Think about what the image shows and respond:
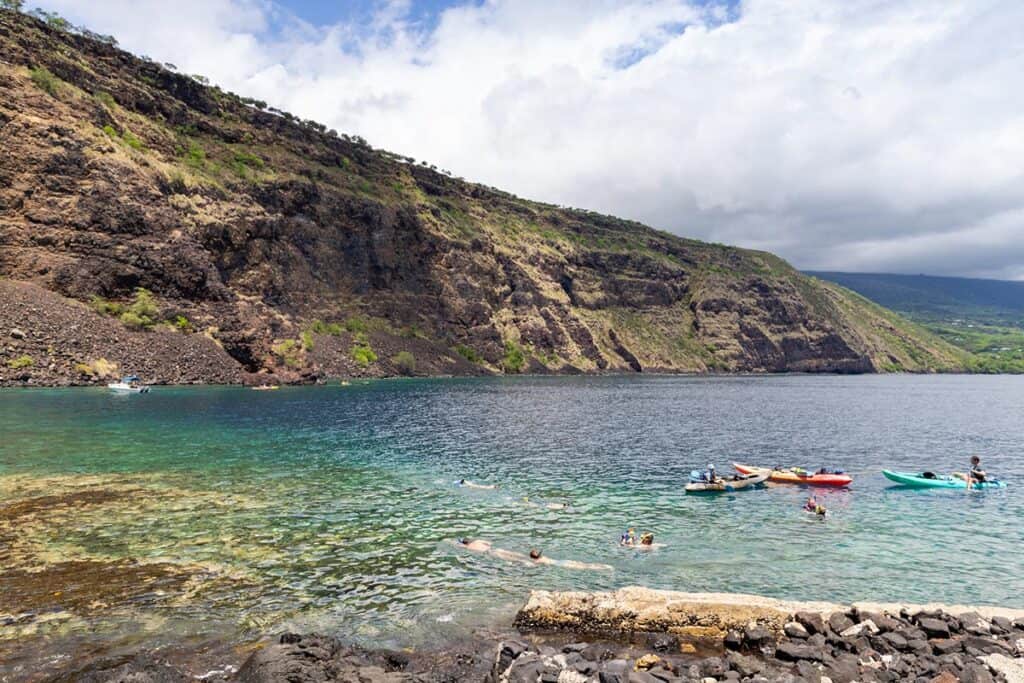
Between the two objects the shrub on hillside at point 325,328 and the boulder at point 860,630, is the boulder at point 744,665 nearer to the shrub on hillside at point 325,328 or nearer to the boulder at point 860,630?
the boulder at point 860,630

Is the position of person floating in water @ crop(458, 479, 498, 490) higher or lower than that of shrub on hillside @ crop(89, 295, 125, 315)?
lower

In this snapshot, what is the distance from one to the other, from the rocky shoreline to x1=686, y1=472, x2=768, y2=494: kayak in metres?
19.6

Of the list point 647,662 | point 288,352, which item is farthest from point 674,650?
point 288,352

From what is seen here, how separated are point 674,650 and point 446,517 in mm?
16015

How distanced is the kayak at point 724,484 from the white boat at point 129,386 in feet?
282

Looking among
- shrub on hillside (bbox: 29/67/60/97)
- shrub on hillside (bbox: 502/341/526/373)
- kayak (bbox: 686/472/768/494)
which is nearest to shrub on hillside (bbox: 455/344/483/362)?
shrub on hillside (bbox: 502/341/526/373)

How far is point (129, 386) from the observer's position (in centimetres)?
9100

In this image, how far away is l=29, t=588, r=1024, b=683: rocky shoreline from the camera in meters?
14.0

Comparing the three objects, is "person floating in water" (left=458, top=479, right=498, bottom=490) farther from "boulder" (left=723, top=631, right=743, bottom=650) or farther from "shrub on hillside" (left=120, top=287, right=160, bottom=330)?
"shrub on hillside" (left=120, top=287, right=160, bottom=330)

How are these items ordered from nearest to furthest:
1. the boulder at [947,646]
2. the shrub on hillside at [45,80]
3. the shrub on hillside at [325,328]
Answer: the boulder at [947,646]
the shrub on hillside at [45,80]
the shrub on hillside at [325,328]

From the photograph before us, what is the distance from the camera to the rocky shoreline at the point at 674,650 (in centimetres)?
1397

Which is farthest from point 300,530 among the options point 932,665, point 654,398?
point 654,398

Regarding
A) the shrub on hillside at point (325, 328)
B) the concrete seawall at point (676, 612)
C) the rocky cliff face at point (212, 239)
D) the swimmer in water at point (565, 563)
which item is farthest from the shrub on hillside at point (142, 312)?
the concrete seawall at point (676, 612)

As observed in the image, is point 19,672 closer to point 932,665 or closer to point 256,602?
point 256,602
